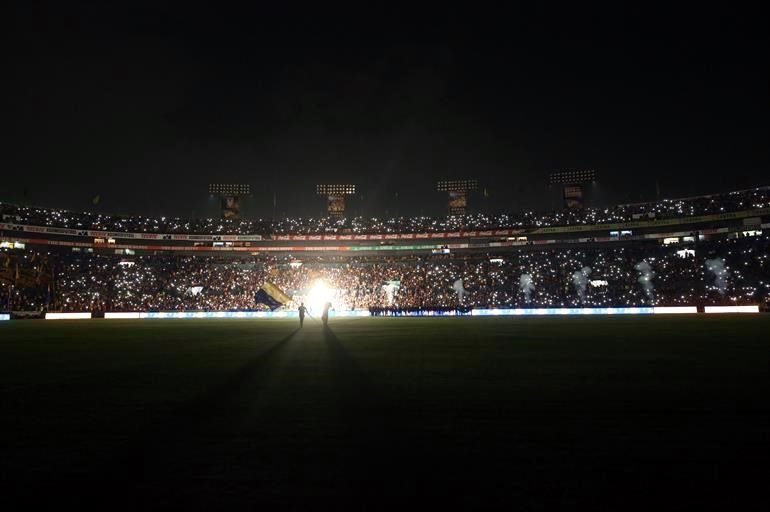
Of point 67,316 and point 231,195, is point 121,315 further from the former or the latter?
point 231,195

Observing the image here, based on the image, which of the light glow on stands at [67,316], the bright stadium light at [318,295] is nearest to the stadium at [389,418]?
the light glow on stands at [67,316]

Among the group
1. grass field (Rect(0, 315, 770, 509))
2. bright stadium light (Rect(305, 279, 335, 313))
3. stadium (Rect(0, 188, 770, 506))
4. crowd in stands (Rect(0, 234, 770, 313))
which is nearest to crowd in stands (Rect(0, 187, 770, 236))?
crowd in stands (Rect(0, 234, 770, 313))

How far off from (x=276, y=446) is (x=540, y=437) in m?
3.02

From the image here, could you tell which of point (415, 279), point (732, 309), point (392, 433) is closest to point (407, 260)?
point (415, 279)

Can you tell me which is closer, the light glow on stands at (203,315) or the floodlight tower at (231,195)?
the light glow on stands at (203,315)

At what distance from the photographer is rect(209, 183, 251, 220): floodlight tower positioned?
97.4m

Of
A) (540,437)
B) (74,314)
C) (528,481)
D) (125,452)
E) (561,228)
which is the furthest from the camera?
(561,228)

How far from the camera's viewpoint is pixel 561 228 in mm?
99688

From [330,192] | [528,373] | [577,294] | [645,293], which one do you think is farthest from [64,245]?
[528,373]

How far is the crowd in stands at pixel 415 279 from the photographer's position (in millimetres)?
74375

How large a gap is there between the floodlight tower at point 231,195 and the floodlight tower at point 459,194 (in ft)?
116

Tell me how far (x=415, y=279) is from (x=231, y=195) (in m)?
35.5

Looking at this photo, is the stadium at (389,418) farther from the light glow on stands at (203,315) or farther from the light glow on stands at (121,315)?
the light glow on stands at (121,315)

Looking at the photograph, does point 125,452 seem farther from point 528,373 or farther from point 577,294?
point 577,294
